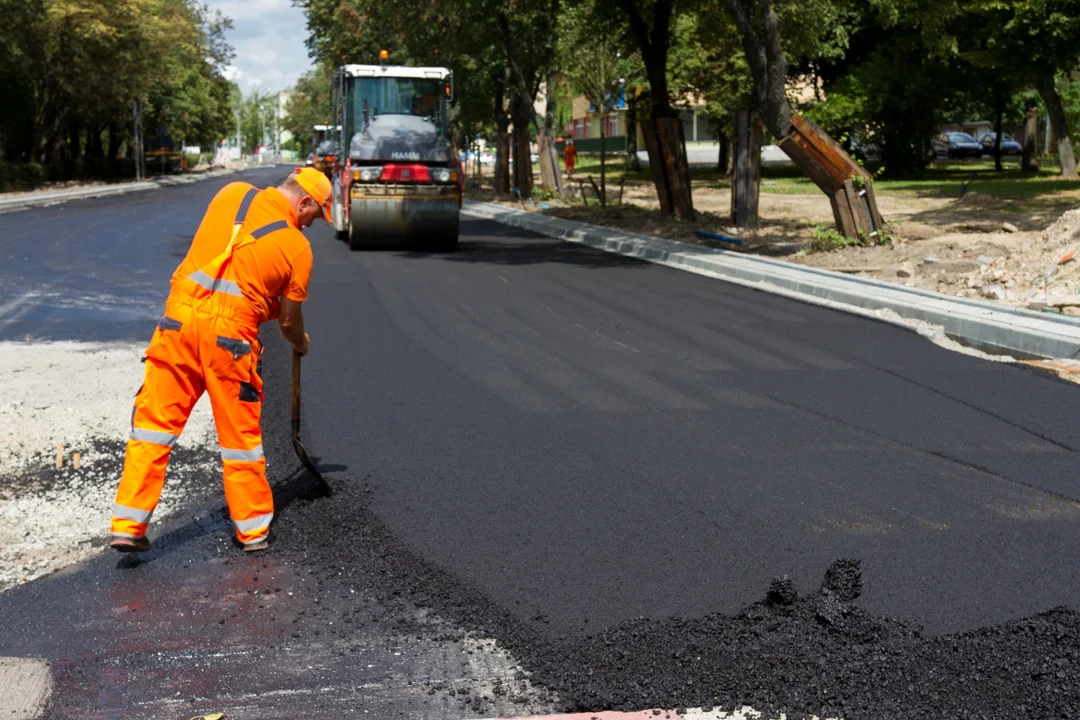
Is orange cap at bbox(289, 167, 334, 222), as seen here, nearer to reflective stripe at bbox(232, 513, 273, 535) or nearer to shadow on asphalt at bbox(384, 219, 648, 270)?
reflective stripe at bbox(232, 513, 273, 535)

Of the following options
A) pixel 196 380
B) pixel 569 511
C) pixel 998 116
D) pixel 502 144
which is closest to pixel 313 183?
pixel 196 380

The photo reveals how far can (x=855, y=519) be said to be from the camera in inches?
228

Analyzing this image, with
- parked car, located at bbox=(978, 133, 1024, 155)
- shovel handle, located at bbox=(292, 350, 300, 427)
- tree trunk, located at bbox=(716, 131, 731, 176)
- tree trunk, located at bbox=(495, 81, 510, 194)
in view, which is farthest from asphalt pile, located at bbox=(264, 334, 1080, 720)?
parked car, located at bbox=(978, 133, 1024, 155)

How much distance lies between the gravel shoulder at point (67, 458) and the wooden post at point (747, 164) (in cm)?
1277

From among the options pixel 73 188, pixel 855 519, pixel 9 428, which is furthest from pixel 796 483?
pixel 73 188

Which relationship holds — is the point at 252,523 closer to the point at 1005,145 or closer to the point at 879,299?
the point at 879,299

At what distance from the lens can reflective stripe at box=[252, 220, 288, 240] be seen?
5309mm

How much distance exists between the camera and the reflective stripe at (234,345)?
5.20 m

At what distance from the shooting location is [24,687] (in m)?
4.04

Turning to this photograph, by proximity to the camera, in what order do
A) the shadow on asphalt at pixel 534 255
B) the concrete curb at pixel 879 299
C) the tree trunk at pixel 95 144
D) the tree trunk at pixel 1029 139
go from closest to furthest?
the concrete curb at pixel 879 299
the shadow on asphalt at pixel 534 255
the tree trunk at pixel 1029 139
the tree trunk at pixel 95 144

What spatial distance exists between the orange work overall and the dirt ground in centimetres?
880

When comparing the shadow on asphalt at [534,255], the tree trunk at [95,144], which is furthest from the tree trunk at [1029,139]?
the tree trunk at [95,144]

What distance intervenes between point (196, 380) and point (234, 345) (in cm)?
26

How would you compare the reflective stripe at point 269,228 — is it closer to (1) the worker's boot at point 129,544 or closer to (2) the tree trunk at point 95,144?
(1) the worker's boot at point 129,544
